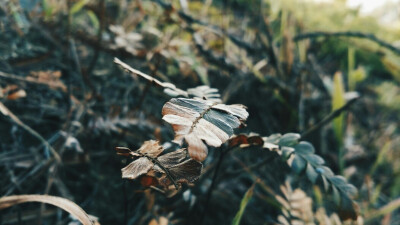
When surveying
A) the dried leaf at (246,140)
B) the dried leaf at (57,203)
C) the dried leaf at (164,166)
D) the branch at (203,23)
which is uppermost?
the branch at (203,23)

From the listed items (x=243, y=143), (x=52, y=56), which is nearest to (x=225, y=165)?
(x=243, y=143)

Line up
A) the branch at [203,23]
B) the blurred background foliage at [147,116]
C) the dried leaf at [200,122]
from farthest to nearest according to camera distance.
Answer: the branch at [203,23] → the blurred background foliage at [147,116] → the dried leaf at [200,122]

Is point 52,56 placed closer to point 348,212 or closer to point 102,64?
point 102,64

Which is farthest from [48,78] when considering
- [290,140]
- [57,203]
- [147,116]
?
[290,140]

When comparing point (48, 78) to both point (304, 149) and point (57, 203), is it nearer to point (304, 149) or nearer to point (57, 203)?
point (57, 203)

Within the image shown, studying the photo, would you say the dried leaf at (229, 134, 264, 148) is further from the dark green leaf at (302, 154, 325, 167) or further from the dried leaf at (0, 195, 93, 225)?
the dried leaf at (0, 195, 93, 225)

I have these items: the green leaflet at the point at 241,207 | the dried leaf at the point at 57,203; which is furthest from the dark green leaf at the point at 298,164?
the dried leaf at the point at 57,203

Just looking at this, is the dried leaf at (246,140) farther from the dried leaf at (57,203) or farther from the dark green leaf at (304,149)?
the dried leaf at (57,203)
